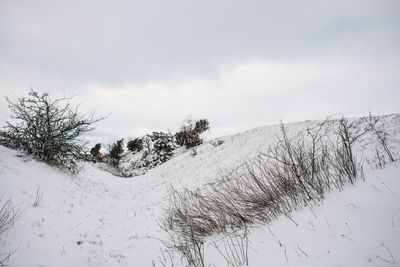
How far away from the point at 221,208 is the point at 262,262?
3.55 ft

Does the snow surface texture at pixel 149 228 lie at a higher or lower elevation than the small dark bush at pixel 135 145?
lower

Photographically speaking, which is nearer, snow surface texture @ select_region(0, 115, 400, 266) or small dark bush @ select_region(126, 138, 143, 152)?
snow surface texture @ select_region(0, 115, 400, 266)

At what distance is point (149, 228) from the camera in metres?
Answer: 4.73

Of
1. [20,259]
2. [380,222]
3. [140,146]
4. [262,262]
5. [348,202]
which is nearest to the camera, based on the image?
[380,222]

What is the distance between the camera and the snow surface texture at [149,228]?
1.43 m

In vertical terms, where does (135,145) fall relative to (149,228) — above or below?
above

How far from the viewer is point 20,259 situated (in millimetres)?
2514

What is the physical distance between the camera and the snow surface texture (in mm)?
1426

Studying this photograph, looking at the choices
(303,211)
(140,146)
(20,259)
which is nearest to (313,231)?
(303,211)

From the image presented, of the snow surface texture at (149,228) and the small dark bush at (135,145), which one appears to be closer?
the snow surface texture at (149,228)

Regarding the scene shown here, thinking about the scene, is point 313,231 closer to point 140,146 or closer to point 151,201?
point 151,201

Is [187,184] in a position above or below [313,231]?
below

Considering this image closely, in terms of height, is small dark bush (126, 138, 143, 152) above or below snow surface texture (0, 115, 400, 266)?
above

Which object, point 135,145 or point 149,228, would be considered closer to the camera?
point 149,228
